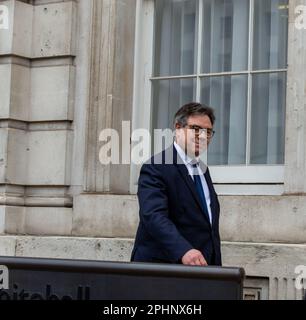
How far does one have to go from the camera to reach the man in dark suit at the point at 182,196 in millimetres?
4863

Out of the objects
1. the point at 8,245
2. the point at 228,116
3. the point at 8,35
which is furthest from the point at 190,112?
the point at 8,35

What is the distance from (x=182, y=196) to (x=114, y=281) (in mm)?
1595

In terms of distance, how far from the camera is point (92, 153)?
7742 millimetres

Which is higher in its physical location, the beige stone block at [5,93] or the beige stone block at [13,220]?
the beige stone block at [5,93]

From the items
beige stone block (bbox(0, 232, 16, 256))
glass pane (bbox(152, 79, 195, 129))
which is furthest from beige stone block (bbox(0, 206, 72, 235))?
glass pane (bbox(152, 79, 195, 129))

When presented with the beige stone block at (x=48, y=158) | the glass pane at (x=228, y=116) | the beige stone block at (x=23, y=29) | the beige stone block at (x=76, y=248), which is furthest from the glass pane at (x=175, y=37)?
the beige stone block at (x=76, y=248)

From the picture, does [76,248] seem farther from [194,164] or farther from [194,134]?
[194,134]

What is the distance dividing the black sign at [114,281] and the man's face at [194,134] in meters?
1.67

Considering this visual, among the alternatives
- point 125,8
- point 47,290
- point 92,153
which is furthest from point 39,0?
point 47,290

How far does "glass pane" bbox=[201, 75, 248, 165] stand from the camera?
7.50 meters

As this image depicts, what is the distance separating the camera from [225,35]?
7.69m

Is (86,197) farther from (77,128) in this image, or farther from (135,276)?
(135,276)

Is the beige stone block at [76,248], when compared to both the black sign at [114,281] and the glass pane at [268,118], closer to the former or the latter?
the glass pane at [268,118]

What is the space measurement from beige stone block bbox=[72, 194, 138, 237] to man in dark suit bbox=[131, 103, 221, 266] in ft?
8.06
